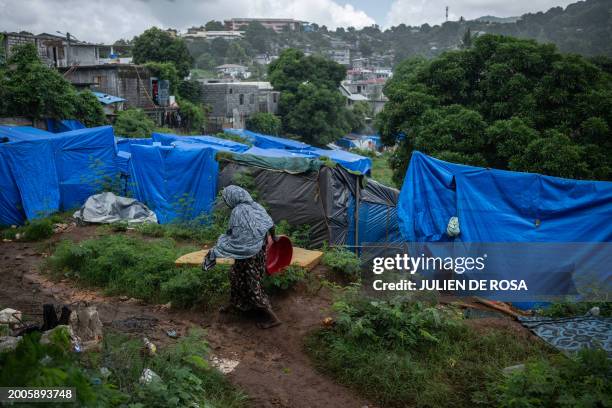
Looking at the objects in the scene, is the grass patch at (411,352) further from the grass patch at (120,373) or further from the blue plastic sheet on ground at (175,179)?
the blue plastic sheet on ground at (175,179)

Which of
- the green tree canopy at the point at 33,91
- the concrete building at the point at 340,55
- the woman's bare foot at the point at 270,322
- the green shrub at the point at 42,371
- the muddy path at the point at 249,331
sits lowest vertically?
the muddy path at the point at 249,331

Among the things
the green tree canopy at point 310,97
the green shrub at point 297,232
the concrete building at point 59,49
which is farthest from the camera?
the green tree canopy at point 310,97

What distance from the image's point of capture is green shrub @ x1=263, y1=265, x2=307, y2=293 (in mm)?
5803

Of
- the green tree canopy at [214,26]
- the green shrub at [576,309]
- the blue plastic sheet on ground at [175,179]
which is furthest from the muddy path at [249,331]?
the green tree canopy at [214,26]

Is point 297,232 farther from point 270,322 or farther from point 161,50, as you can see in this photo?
point 161,50

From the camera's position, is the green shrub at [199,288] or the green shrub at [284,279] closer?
the green shrub at [284,279]

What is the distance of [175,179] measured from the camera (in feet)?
35.4

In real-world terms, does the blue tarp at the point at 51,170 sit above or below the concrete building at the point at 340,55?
below

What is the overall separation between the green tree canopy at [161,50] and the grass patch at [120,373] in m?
29.2

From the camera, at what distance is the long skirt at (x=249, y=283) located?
5.23 meters

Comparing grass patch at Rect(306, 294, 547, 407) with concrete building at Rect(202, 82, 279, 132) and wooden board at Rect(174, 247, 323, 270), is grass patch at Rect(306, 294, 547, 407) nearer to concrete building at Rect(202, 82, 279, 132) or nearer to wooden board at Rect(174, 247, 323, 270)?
wooden board at Rect(174, 247, 323, 270)

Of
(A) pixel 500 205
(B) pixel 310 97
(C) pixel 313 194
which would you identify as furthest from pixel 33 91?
(B) pixel 310 97

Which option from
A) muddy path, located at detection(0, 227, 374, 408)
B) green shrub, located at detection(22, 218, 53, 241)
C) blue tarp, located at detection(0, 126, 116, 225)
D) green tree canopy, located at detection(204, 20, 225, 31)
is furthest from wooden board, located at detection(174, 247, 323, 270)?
green tree canopy, located at detection(204, 20, 225, 31)

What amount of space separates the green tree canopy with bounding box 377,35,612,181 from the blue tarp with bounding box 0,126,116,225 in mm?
6752
